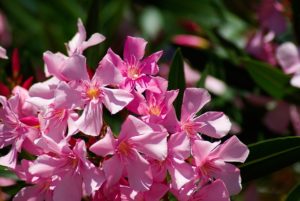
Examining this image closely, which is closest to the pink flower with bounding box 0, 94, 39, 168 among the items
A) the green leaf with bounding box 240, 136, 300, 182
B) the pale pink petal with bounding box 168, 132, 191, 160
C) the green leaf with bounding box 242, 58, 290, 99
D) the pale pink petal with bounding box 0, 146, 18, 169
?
the pale pink petal with bounding box 0, 146, 18, 169

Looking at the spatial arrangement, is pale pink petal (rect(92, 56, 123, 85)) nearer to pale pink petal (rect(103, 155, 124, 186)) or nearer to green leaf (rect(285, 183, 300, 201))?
pale pink petal (rect(103, 155, 124, 186))

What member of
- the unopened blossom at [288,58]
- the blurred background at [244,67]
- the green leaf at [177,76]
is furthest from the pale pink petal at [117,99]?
the unopened blossom at [288,58]

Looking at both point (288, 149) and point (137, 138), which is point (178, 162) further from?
point (288, 149)

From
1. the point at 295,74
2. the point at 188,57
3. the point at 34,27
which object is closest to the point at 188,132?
Result: the point at 295,74

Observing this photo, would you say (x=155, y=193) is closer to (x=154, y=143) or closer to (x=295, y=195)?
(x=154, y=143)

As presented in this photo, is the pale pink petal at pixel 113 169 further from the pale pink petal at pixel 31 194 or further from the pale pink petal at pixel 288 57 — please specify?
the pale pink petal at pixel 288 57

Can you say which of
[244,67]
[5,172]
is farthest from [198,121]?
[244,67]
